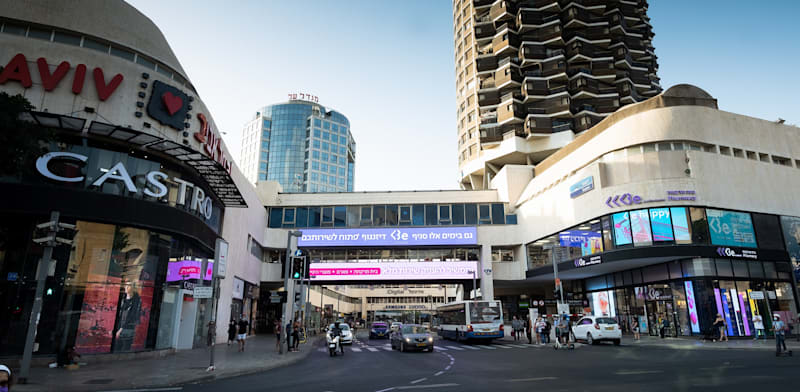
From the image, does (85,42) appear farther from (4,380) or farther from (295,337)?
(4,380)

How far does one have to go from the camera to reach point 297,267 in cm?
2136

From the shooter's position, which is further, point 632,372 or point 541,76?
point 541,76

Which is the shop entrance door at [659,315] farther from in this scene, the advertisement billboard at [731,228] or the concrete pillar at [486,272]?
the concrete pillar at [486,272]

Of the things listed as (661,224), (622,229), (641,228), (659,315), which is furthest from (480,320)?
(661,224)


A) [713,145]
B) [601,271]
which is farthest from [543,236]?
[713,145]

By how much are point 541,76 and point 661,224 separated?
36.0 metres

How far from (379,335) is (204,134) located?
2819 centimetres

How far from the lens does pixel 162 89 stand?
65.8 feet

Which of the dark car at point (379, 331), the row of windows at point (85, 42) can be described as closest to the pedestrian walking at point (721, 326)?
the dark car at point (379, 331)

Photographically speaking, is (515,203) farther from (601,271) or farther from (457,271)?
(601,271)

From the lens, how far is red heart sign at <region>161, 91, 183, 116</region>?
19938mm

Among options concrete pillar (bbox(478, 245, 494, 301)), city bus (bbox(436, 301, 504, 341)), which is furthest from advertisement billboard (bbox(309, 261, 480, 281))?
city bus (bbox(436, 301, 504, 341))

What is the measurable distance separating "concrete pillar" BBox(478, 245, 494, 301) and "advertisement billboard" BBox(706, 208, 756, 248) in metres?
19.0

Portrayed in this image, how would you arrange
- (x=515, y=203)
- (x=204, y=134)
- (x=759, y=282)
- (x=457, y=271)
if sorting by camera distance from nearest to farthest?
(x=204, y=134), (x=759, y=282), (x=457, y=271), (x=515, y=203)
